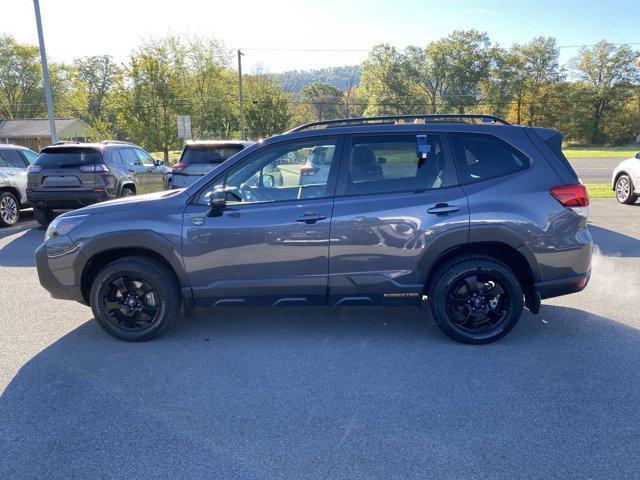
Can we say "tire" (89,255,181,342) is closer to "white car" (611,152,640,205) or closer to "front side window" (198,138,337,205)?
"front side window" (198,138,337,205)

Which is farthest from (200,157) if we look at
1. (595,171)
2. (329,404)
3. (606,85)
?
(606,85)

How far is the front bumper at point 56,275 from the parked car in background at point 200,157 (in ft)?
17.4

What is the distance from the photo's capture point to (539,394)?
325 cm

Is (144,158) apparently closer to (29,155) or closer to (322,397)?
(29,155)

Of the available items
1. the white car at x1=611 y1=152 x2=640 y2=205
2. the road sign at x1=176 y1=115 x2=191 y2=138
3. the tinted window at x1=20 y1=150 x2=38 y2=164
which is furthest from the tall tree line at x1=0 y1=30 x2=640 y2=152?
the white car at x1=611 y1=152 x2=640 y2=205

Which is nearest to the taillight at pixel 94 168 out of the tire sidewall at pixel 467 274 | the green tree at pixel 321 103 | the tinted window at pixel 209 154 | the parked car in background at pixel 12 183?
the tinted window at pixel 209 154

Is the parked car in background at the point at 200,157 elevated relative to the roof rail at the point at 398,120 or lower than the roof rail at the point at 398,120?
lower

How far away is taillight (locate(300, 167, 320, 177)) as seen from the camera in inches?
162

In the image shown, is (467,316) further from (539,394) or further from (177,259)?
(177,259)

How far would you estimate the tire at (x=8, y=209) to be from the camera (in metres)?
10.2

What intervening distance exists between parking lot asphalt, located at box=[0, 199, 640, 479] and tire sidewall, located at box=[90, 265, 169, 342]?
0.43 ft

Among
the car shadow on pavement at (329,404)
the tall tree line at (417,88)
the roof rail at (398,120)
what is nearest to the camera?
the car shadow on pavement at (329,404)

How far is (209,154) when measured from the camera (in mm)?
9523

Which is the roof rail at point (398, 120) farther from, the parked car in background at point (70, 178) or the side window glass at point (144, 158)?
the side window glass at point (144, 158)
